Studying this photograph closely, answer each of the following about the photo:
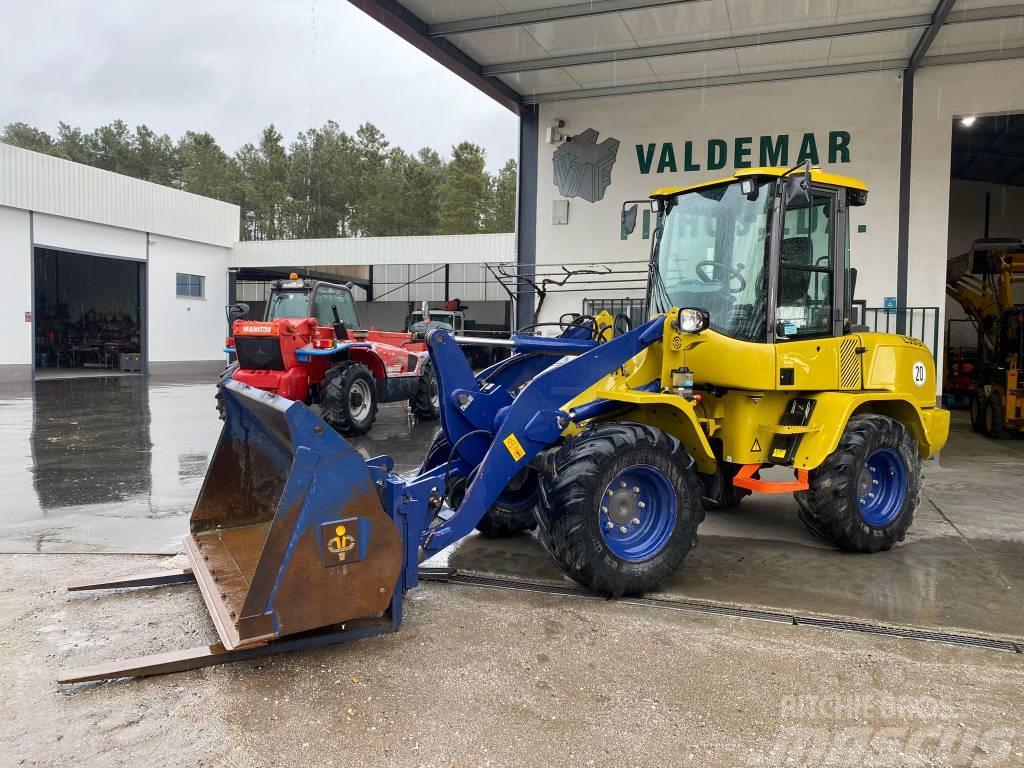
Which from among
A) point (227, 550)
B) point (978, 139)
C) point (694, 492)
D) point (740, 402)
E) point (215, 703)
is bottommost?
point (215, 703)

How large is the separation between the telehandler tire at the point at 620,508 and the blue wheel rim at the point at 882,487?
6.05 feet

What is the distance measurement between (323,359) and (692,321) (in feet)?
25.6

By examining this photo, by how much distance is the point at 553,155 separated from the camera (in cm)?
1377

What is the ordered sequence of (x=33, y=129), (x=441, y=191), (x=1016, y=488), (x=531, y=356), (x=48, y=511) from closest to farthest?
1. (x=531, y=356)
2. (x=48, y=511)
3. (x=1016, y=488)
4. (x=441, y=191)
5. (x=33, y=129)

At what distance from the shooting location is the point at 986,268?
13.0 metres

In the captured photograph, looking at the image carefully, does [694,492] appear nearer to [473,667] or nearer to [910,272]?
[473,667]

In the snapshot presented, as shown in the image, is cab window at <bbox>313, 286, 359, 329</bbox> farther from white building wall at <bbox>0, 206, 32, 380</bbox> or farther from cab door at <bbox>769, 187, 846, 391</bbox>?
white building wall at <bbox>0, 206, 32, 380</bbox>

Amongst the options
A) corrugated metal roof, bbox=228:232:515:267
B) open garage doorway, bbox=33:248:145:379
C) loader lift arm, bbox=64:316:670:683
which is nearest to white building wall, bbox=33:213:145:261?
open garage doorway, bbox=33:248:145:379

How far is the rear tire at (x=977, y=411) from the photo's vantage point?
12.7 meters

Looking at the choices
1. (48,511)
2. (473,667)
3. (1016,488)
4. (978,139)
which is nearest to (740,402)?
(473,667)

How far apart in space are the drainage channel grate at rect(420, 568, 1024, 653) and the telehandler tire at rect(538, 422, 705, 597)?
0.16m

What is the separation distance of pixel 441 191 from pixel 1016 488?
160 ft

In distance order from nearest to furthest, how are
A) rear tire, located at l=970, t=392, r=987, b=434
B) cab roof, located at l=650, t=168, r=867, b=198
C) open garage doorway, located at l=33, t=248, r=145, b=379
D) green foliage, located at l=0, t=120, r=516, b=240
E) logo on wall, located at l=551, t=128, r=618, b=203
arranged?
cab roof, located at l=650, t=168, r=867, b=198
rear tire, located at l=970, t=392, r=987, b=434
logo on wall, located at l=551, t=128, r=618, b=203
open garage doorway, located at l=33, t=248, r=145, b=379
green foliage, located at l=0, t=120, r=516, b=240

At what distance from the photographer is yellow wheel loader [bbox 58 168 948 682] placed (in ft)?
11.2
